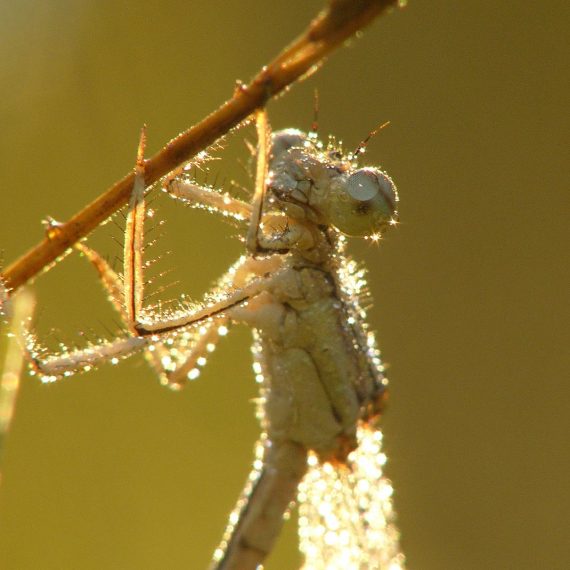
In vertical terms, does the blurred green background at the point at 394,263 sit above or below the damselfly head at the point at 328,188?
above

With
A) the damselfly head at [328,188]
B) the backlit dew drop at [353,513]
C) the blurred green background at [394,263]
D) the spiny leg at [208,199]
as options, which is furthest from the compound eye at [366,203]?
the blurred green background at [394,263]

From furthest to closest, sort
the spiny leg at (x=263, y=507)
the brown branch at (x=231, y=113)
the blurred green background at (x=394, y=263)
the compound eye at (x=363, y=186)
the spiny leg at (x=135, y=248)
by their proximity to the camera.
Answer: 1. the blurred green background at (x=394, y=263)
2. the spiny leg at (x=263, y=507)
3. the compound eye at (x=363, y=186)
4. the spiny leg at (x=135, y=248)
5. the brown branch at (x=231, y=113)

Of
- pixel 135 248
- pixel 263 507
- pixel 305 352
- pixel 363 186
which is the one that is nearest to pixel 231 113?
pixel 135 248

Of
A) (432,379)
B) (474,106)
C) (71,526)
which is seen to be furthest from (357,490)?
(474,106)

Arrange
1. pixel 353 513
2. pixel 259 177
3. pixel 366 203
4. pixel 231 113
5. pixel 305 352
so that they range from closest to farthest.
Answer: pixel 231 113 → pixel 259 177 → pixel 366 203 → pixel 305 352 → pixel 353 513

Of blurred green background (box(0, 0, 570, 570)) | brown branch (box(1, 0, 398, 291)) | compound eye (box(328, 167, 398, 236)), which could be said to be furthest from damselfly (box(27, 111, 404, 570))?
blurred green background (box(0, 0, 570, 570))

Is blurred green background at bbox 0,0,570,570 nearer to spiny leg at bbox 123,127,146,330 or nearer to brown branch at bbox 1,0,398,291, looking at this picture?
spiny leg at bbox 123,127,146,330

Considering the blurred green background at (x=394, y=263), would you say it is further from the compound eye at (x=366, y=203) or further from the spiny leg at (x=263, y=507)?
the compound eye at (x=366, y=203)

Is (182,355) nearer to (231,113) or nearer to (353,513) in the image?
(353,513)
